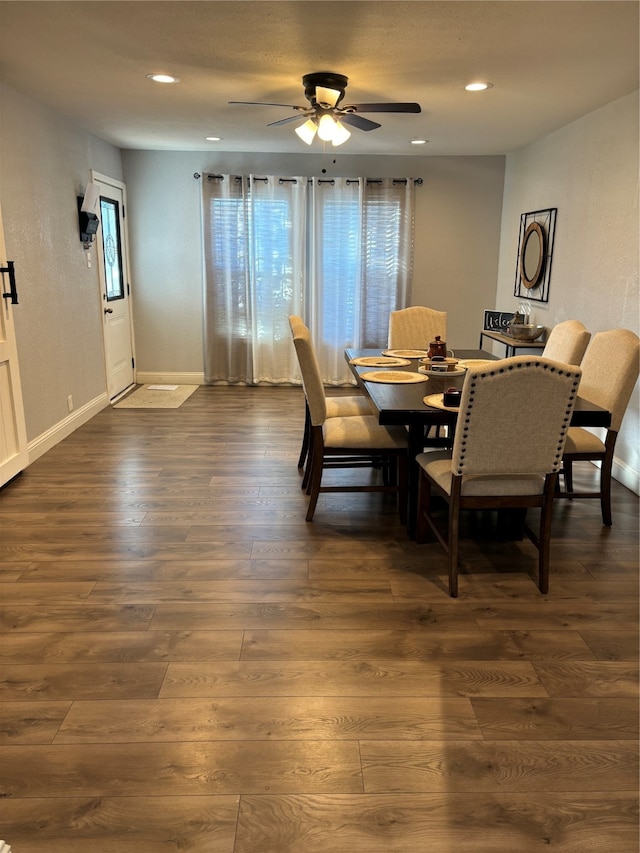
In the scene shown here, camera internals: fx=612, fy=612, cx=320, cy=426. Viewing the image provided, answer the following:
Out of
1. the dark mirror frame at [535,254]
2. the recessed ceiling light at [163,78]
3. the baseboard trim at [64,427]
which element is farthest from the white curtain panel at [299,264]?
the recessed ceiling light at [163,78]

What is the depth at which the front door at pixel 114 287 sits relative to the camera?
18.9ft

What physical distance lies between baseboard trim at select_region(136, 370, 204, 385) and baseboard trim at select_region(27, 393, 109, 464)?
104cm

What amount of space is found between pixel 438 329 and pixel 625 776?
3.51 m

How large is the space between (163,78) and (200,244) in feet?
9.78

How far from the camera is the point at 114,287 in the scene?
6133mm

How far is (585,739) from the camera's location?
6.09 feet

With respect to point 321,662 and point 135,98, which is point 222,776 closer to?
A: point 321,662

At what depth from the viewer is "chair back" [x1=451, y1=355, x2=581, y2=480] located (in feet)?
7.66

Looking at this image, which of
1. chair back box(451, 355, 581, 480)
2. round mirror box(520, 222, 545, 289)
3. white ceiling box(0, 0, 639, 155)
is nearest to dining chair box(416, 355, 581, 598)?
chair back box(451, 355, 581, 480)

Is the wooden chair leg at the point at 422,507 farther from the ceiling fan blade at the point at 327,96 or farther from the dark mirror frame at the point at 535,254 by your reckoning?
the dark mirror frame at the point at 535,254

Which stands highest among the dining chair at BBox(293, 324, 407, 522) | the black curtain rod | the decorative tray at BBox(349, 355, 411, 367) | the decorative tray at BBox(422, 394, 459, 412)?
the black curtain rod

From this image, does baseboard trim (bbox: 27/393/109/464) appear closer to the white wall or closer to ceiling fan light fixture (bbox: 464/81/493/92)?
the white wall

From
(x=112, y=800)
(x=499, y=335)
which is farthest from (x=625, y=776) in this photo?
(x=499, y=335)

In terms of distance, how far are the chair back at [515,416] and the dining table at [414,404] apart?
34cm
